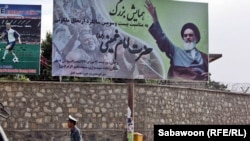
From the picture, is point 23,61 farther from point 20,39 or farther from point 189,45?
point 189,45

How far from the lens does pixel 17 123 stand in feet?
53.8

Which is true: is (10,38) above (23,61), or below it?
above

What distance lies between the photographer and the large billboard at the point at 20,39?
56.3 feet

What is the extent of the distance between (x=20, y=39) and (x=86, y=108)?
2931 millimetres

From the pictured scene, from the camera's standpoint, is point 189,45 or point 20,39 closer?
point 20,39

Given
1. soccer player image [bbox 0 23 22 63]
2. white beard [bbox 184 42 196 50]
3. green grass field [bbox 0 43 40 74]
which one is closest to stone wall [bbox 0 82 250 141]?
green grass field [bbox 0 43 40 74]

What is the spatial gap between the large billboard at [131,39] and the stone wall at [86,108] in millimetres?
684

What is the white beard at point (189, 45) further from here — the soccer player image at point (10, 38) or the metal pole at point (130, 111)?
the soccer player image at point (10, 38)

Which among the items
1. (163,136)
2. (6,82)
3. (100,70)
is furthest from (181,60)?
(163,136)

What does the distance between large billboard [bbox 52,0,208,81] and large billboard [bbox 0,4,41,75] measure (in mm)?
630

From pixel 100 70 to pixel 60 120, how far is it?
2200mm

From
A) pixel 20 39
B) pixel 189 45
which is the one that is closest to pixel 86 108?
pixel 20 39

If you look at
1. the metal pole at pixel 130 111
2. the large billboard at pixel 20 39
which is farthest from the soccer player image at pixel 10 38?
the metal pole at pixel 130 111

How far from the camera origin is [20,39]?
1725 cm
